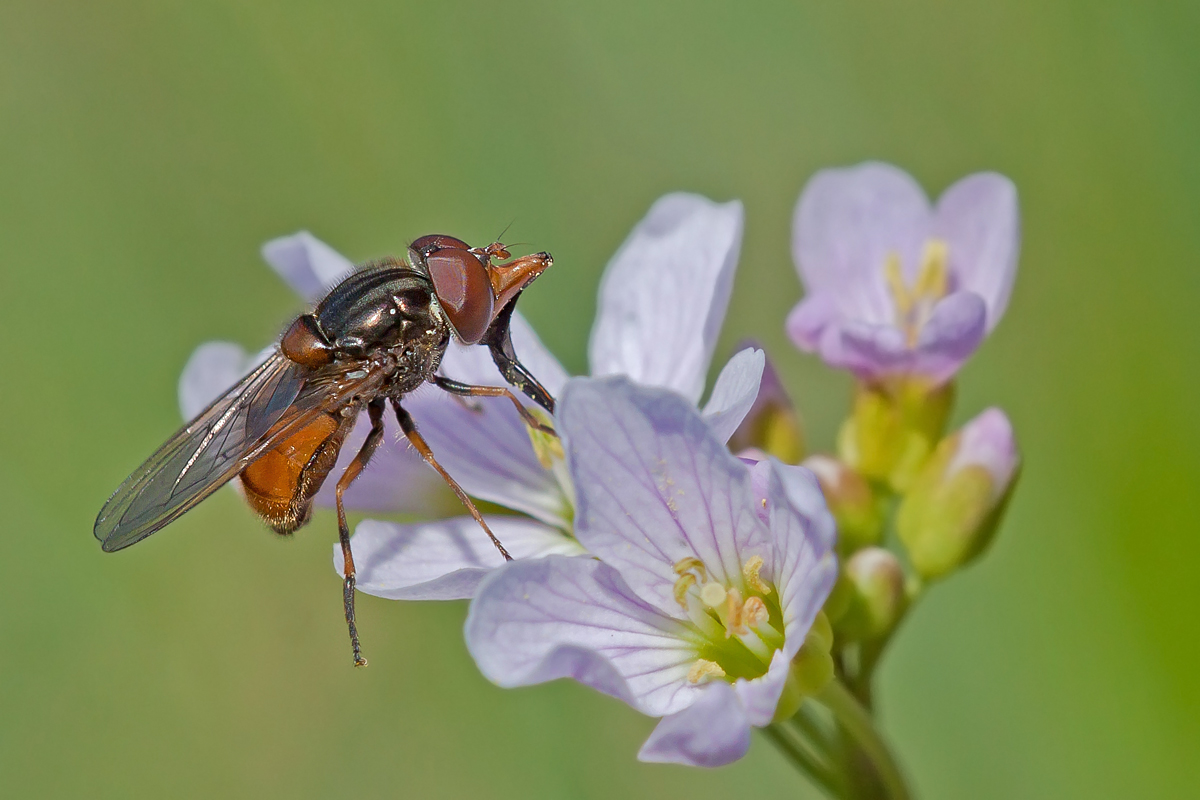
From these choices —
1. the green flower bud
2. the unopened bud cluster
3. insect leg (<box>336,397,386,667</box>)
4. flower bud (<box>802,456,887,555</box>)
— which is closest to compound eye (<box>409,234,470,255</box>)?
insect leg (<box>336,397,386,667</box>)

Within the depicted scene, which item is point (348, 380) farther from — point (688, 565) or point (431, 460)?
point (688, 565)

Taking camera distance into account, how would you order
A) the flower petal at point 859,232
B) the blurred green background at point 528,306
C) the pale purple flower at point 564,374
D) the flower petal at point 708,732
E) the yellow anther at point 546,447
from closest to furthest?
the flower petal at point 708,732 < the pale purple flower at point 564,374 < the yellow anther at point 546,447 < the flower petal at point 859,232 < the blurred green background at point 528,306

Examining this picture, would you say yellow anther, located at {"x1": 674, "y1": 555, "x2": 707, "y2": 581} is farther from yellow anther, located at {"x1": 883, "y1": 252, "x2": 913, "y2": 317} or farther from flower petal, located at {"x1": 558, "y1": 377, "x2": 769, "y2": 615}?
yellow anther, located at {"x1": 883, "y1": 252, "x2": 913, "y2": 317}

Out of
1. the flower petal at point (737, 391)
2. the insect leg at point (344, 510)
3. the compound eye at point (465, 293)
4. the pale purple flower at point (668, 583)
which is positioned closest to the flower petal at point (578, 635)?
the pale purple flower at point (668, 583)

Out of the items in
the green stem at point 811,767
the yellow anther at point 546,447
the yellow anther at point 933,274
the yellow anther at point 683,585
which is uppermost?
the yellow anther at point 546,447

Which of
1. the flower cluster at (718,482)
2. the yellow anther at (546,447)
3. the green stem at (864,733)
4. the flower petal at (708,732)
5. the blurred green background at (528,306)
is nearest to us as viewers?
the flower petal at (708,732)

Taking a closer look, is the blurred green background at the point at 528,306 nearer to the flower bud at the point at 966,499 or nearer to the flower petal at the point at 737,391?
the flower bud at the point at 966,499

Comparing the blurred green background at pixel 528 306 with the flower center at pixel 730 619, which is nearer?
the flower center at pixel 730 619

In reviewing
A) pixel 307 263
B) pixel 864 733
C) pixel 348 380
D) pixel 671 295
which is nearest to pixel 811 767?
pixel 864 733
